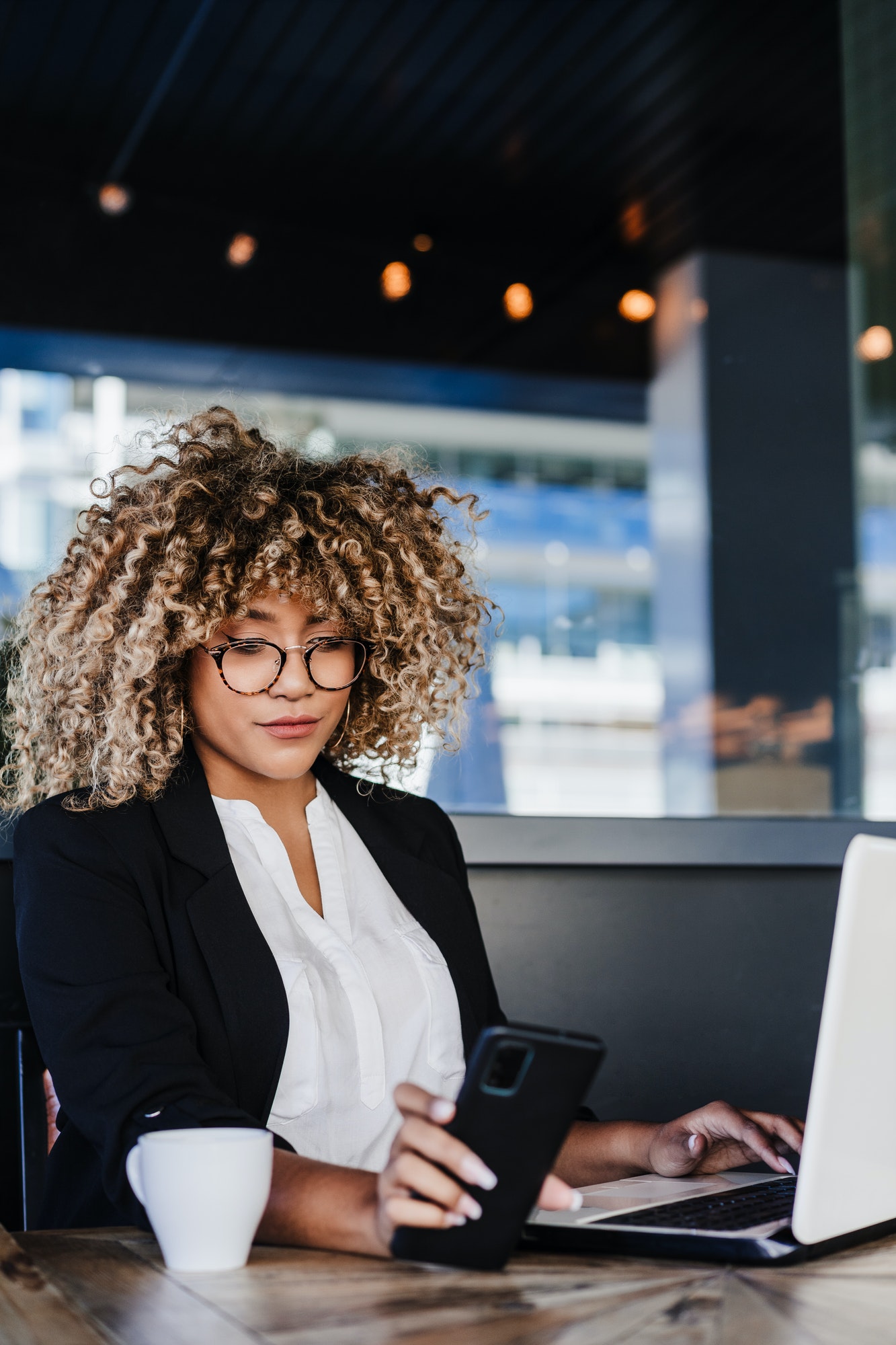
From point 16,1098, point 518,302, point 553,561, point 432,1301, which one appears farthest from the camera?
point 553,561

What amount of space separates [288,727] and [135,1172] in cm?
53

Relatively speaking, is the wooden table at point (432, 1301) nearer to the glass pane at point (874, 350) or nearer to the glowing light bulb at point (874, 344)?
the glass pane at point (874, 350)

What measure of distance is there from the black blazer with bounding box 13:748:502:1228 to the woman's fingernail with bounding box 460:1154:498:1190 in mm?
254

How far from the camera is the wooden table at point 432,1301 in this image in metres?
0.73

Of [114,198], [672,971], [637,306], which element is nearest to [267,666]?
[672,971]

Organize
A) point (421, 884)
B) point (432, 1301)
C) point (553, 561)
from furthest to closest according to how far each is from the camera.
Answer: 1. point (553, 561)
2. point (421, 884)
3. point (432, 1301)

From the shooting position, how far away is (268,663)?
4.55 ft

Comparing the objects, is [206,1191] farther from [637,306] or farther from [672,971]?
[637,306]

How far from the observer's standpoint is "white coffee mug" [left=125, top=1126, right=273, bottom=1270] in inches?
32.6

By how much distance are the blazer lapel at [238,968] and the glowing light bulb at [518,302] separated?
16.7 feet

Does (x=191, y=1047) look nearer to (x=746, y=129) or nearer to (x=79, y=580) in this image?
(x=79, y=580)

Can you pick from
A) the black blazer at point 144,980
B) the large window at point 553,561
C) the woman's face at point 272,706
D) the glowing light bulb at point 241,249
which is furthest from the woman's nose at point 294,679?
the glowing light bulb at point 241,249

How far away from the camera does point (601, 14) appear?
4031 mm

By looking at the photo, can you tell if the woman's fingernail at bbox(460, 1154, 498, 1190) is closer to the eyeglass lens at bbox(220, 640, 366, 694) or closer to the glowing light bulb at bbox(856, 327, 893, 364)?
the eyeglass lens at bbox(220, 640, 366, 694)
